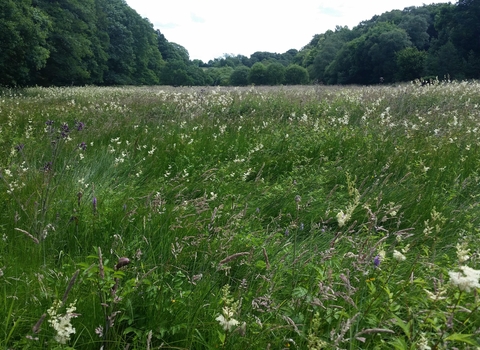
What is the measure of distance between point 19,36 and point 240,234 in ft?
66.6

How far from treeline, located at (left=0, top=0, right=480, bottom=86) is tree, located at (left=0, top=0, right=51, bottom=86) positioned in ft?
0.16

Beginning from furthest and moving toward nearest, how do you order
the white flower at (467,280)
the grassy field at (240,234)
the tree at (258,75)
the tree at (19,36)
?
the tree at (258,75) → the tree at (19,36) → the grassy field at (240,234) → the white flower at (467,280)

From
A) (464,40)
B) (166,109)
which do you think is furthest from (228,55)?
(166,109)

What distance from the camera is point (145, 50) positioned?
5428 centimetres

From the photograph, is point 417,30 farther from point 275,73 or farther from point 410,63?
point 275,73

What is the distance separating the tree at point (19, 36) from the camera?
17.1 m

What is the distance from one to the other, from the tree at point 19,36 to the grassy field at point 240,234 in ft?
41.7

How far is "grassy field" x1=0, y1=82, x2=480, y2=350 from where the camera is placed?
1.49 meters

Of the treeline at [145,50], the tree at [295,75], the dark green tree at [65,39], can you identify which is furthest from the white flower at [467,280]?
the tree at [295,75]

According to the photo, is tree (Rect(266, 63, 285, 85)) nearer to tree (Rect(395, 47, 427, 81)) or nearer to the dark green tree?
tree (Rect(395, 47, 427, 81))

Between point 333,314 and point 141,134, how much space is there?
4.62m

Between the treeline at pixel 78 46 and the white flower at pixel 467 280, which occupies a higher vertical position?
the treeline at pixel 78 46

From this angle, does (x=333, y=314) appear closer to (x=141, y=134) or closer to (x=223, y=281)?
(x=223, y=281)

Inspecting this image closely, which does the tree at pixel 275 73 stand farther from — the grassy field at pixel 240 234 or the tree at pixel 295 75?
the grassy field at pixel 240 234
